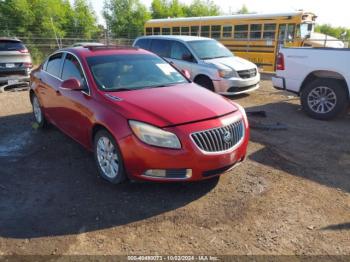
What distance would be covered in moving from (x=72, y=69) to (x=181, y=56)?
17.4 ft

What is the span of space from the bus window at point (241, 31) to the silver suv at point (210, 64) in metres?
6.87

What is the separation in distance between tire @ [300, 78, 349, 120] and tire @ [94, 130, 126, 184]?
17.0 ft

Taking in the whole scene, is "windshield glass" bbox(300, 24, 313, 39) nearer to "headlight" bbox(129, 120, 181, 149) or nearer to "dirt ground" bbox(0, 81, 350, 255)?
"dirt ground" bbox(0, 81, 350, 255)

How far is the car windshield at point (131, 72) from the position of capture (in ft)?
15.5

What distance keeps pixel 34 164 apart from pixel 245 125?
308 cm

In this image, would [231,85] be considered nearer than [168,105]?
No

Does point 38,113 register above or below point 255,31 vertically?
below

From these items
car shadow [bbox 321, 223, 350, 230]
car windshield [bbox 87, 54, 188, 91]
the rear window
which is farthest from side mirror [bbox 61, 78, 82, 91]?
the rear window

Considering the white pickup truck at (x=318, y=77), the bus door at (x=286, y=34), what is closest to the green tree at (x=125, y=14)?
the bus door at (x=286, y=34)

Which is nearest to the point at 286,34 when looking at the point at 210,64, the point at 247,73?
the point at 247,73

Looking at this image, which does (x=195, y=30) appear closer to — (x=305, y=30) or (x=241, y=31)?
(x=241, y=31)

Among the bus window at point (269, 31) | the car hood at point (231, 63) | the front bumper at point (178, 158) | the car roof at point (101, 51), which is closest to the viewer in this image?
the front bumper at point (178, 158)

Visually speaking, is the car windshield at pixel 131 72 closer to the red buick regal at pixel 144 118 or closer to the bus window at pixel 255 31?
the red buick regal at pixel 144 118

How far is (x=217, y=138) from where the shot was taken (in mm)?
3857
